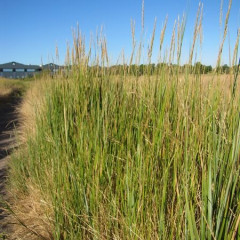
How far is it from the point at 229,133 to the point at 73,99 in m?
1.23

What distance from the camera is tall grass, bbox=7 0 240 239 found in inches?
37.0

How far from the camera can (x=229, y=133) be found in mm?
1024

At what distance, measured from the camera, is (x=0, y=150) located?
13.5 feet

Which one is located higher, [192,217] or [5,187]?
[192,217]

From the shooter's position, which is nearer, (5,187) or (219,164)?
(219,164)

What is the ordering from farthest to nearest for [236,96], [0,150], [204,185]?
[0,150] → [236,96] → [204,185]

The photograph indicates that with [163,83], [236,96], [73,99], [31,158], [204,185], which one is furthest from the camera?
[31,158]

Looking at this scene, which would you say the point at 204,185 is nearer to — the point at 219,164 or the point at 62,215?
the point at 219,164

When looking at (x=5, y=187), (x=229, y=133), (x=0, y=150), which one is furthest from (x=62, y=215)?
(x=0, y=150)

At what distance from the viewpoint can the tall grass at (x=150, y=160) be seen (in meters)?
0.94

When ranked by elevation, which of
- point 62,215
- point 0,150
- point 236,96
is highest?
point 236,96

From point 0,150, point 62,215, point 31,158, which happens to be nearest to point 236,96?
point 62,215

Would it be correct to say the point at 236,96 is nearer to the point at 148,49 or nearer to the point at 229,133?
the point at 229,133

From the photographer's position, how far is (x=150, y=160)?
1217 millimetres
